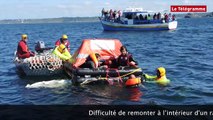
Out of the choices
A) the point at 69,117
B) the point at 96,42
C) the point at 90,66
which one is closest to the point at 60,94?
the point at 90,66

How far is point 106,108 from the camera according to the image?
10.1 m

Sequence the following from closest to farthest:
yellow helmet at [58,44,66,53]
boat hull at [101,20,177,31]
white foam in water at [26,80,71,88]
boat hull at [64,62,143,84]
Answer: boat hull at [64,62,143,84], white foam in water at [26,80,71,88], yellow helmet at [58,44,66,53], boat hull at [101,20,177,31]

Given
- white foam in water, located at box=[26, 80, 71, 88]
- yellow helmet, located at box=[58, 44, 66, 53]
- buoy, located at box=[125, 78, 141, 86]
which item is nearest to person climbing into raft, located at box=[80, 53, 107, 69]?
white foam in water, located at box=[26, 80, 71, 88]

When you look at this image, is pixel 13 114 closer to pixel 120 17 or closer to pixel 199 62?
pixel 199 62

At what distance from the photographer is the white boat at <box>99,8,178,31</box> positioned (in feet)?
158

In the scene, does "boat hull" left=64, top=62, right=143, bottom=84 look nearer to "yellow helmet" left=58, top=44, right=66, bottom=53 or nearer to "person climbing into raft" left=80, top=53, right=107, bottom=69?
"person climbing into raft" left=80, top=53, right=107, bottom=69

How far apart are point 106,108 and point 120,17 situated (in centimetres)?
4094

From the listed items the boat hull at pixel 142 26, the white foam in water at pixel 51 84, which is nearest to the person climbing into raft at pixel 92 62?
the white foam in water at pixel 51 84

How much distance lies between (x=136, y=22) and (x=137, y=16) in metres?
0.79

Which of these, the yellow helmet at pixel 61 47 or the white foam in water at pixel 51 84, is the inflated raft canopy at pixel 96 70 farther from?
the yellow helmet at pixel 61 47

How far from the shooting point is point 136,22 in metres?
49.1

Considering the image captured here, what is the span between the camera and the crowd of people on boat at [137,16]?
48403 millimetres

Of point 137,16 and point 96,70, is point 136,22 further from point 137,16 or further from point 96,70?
point 96,70

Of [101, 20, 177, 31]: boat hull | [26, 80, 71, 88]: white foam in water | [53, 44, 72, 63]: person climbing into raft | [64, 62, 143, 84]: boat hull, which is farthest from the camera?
[101, 20, 177, 31]: boat hull
